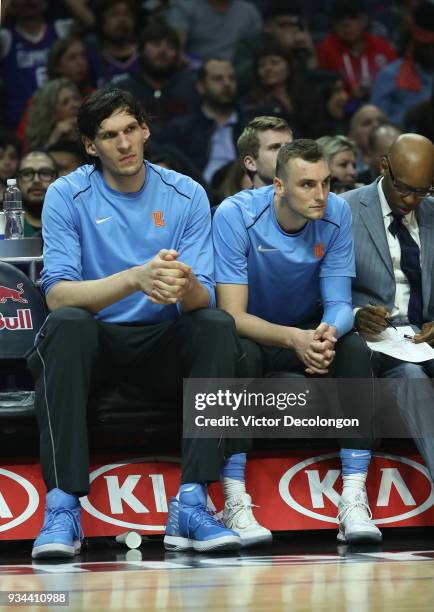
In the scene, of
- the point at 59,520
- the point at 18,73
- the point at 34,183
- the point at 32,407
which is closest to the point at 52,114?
the point at 18,73

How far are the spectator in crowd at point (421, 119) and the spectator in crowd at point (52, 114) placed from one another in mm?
2378

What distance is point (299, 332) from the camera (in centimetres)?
457

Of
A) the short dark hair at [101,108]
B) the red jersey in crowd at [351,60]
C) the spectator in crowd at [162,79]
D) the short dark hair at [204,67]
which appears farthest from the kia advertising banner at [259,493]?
the red jersey in crowd at [351,60]

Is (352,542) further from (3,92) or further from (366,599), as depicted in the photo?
(3,92)

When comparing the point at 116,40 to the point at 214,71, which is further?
the point at 116,40

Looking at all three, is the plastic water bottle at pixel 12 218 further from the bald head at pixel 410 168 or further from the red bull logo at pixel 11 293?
the bald head at pixel 410 168

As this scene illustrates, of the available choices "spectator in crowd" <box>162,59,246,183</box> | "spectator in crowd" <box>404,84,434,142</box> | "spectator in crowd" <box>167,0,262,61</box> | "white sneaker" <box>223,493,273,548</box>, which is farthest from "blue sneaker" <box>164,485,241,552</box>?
"spectator in crowd" <box>167,0,262,61</box>

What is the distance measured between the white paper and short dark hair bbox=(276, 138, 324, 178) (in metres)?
0.74

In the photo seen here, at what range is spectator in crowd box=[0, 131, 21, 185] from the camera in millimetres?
7168

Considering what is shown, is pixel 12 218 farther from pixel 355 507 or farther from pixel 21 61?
pixel 21 61

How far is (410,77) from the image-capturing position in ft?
30.5

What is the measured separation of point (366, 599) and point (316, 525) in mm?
1496

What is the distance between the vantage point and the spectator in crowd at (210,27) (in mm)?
9375

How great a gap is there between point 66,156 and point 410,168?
8.53 ft
